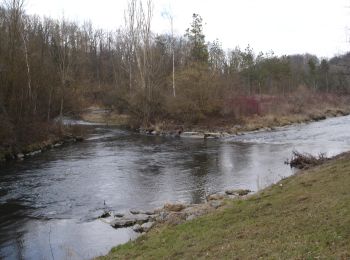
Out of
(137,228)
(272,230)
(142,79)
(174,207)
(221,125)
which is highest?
(142,79)

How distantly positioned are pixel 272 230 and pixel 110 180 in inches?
537

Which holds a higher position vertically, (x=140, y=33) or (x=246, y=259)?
(x=140, y=33)

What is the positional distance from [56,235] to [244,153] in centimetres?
1728

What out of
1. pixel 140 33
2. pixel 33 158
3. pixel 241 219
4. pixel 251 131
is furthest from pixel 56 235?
pixel 140 33

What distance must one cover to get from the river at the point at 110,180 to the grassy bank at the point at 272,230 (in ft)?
8.17

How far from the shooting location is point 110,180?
21062 mm

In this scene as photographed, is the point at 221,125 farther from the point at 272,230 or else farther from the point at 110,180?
the point at 272,230

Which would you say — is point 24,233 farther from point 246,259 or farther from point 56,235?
point 246,259

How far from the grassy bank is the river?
8.17ft

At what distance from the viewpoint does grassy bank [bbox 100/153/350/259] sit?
7.07 metres

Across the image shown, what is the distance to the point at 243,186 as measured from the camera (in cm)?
A: 1869

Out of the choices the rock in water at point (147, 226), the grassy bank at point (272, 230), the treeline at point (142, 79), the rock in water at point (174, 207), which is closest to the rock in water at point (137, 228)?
the rock in water at point (147, 226)

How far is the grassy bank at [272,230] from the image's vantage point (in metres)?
7.07

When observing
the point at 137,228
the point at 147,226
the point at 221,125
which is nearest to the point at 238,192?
the point at 147,226
